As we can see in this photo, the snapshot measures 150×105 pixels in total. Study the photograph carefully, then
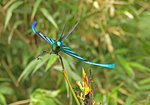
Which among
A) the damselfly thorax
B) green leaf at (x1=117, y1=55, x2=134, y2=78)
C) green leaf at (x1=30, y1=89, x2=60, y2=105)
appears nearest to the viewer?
the damselfly thorax

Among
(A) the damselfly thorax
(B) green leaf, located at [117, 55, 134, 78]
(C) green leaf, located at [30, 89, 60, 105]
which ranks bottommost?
(B) green leaf, located at [117, 55, 134, 78]

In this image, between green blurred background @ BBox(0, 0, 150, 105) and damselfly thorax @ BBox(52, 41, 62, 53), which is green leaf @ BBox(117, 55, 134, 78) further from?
damselfly thorax @ BBox(52, 41, 62, 53)

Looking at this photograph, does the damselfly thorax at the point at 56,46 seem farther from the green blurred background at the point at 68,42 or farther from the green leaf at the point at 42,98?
the green blurred background at the point at 68,42

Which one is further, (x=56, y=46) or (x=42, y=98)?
(x=42, y=98)

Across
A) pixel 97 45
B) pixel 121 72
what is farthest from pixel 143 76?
pixel 97 45

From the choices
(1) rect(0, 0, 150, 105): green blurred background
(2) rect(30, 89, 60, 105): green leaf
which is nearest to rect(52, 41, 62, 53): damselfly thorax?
(2) rect(30, 89, 60, 105): green leaf

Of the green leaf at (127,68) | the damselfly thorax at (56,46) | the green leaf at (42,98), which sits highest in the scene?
the damselfly thorax at (56,46)

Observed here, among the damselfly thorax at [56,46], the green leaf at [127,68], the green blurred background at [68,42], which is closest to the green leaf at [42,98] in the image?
the green blurred background at [68,42]

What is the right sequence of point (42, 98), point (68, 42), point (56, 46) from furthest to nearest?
point (68, 42) → point (42, 98) → point (56, 46)

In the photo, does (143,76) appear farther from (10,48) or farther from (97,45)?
(10,48)

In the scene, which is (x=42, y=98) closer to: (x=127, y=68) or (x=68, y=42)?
(x=68, y=42)

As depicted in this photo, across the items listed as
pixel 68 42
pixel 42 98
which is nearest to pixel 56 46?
pixel 42 98
